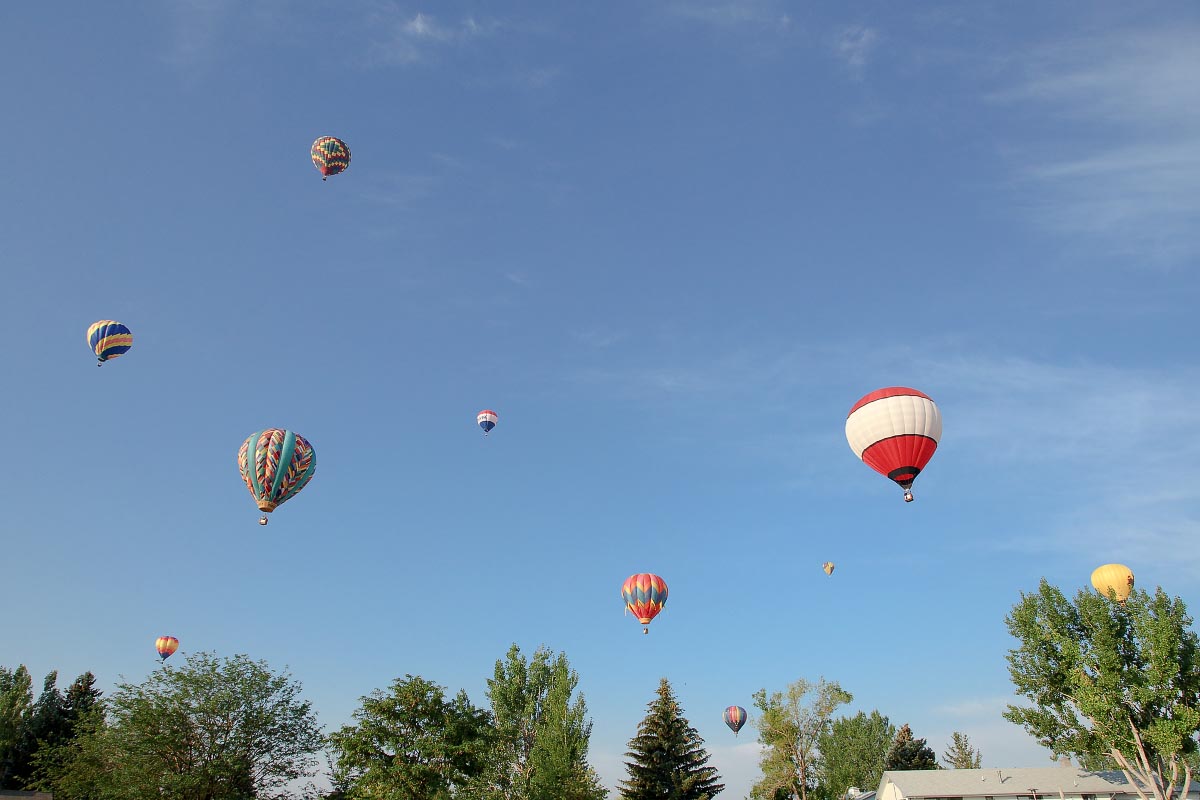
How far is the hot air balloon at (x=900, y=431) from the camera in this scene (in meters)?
29.3

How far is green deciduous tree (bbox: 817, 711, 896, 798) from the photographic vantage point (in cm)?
8831

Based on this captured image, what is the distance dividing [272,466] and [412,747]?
1594 centimetres

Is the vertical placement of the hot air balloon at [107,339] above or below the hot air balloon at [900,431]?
above

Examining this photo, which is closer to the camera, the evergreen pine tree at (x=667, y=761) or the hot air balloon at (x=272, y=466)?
the hot air balloon at (x=272, y=466)

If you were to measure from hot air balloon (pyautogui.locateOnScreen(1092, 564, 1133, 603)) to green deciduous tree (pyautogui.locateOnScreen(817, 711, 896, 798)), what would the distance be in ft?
162

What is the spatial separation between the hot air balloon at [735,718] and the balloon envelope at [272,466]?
5197 cm

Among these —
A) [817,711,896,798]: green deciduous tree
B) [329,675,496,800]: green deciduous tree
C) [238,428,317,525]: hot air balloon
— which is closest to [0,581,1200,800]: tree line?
[329,675,496,800]: green deciduous tree

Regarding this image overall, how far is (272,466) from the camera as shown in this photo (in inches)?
1508

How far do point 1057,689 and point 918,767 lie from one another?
49197mm

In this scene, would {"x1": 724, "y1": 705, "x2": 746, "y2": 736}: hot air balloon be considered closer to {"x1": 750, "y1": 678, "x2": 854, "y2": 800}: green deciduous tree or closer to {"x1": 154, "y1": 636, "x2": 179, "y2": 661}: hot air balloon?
{"x1": 750, "y1": 678, "x2": 854, "y2": 800}: green deciduous tree

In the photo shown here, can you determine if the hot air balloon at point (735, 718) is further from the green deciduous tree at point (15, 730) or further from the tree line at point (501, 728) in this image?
the green deciduous tree at point (15, 730)

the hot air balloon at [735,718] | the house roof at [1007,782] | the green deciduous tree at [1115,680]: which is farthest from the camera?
the hot air balloon at [735,718]

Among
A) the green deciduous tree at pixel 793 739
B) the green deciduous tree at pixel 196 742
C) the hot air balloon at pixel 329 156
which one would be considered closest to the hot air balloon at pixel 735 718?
the green deciduous tree at pixel 793 739

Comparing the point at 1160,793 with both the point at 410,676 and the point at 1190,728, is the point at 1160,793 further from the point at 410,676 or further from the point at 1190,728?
the point at 410,676
